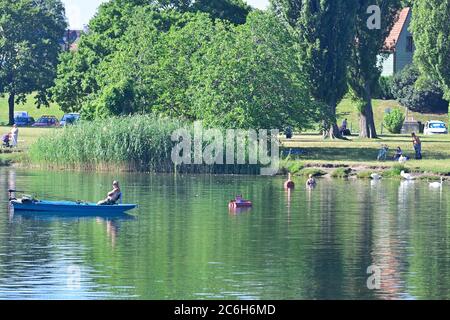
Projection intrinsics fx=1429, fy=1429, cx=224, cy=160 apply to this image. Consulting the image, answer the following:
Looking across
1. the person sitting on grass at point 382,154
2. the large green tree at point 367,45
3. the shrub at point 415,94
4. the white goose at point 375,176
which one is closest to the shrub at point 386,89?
the shrub at point 415,94

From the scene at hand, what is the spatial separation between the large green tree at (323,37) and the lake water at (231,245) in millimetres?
23675

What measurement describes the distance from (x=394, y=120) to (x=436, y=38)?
1667 centimetres

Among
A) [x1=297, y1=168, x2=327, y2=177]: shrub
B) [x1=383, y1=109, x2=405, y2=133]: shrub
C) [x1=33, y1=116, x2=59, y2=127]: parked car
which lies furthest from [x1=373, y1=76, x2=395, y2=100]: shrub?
[x1=297, y1=168, x2=327, y2=177]: shrub

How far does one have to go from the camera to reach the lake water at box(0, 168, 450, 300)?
43.1 meters

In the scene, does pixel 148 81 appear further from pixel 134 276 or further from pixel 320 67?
pixel 134 276

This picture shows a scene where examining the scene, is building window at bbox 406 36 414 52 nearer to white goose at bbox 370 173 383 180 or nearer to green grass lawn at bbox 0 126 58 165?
green grass lawn at bbox 0 126 58 165

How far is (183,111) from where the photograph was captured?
9531cm

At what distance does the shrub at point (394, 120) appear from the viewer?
119438 millimetres

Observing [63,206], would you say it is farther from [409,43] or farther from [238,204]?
[409,43]

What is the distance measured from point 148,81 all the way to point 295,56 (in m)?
10.1

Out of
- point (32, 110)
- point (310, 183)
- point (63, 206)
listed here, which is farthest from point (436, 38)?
point (32, 110)

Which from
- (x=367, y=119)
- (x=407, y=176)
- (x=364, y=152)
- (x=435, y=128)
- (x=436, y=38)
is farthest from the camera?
(x=435, y=128)

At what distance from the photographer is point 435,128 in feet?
396
